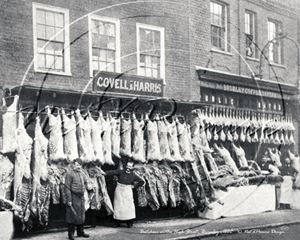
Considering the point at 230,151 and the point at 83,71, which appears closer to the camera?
the point at 83,71

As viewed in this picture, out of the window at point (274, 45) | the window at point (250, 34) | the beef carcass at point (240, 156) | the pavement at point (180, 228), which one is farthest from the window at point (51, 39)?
the window at point (274, 45)

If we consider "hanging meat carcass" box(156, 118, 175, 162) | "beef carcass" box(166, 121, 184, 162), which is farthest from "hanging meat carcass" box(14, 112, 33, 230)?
"beef carcass" box(166, 121, 184, 162)

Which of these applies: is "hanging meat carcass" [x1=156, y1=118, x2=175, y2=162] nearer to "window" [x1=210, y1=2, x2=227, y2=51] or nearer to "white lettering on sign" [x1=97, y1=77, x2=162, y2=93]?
"white lettering on sign" [x1=97, y1=77, x2=162, y2=93]

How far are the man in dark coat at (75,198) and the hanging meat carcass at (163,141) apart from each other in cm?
249

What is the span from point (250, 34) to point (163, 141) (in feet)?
22.3

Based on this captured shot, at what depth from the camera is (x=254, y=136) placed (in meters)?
16.0

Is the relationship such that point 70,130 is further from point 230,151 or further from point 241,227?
point 230,151

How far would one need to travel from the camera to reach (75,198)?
10.3m

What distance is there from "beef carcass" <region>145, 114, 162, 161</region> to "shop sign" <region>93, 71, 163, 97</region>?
1.06m

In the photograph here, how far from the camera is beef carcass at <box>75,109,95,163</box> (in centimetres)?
1076

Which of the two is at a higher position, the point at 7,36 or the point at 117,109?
the point at 7,36

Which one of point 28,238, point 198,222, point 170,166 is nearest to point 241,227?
point 198,222

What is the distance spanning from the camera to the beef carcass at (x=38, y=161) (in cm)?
1008

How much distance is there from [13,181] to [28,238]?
1.22 m
